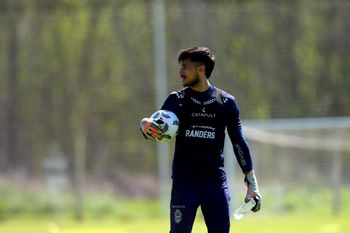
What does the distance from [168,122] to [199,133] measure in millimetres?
305

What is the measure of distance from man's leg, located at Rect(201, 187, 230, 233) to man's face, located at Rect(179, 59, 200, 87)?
878mm

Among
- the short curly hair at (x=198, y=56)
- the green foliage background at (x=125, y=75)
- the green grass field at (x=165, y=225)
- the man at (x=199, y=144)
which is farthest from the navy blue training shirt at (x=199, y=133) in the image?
the green foliage background at (x=125, y=75)

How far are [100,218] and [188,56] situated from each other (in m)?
9.90

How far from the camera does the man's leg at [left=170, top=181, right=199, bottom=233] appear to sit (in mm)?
7121

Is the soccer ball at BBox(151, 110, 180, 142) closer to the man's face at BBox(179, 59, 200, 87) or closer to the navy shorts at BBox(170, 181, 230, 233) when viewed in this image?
the man's face at BBox(179, 59, 200, 87)

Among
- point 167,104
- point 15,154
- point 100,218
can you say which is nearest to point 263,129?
point 100,218

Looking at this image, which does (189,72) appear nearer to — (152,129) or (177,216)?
(152,129)

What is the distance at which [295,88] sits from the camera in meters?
17.7

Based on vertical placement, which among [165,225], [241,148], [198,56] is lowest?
[165,225]

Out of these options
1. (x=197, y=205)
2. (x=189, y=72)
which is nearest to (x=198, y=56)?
(x=189, y=72)

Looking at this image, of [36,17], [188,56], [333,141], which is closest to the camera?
[188,56]

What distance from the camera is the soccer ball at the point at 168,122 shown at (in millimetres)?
7078

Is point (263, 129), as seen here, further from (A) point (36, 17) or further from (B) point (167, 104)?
(B) point (167, 104)

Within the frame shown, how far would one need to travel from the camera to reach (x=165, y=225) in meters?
14.5
